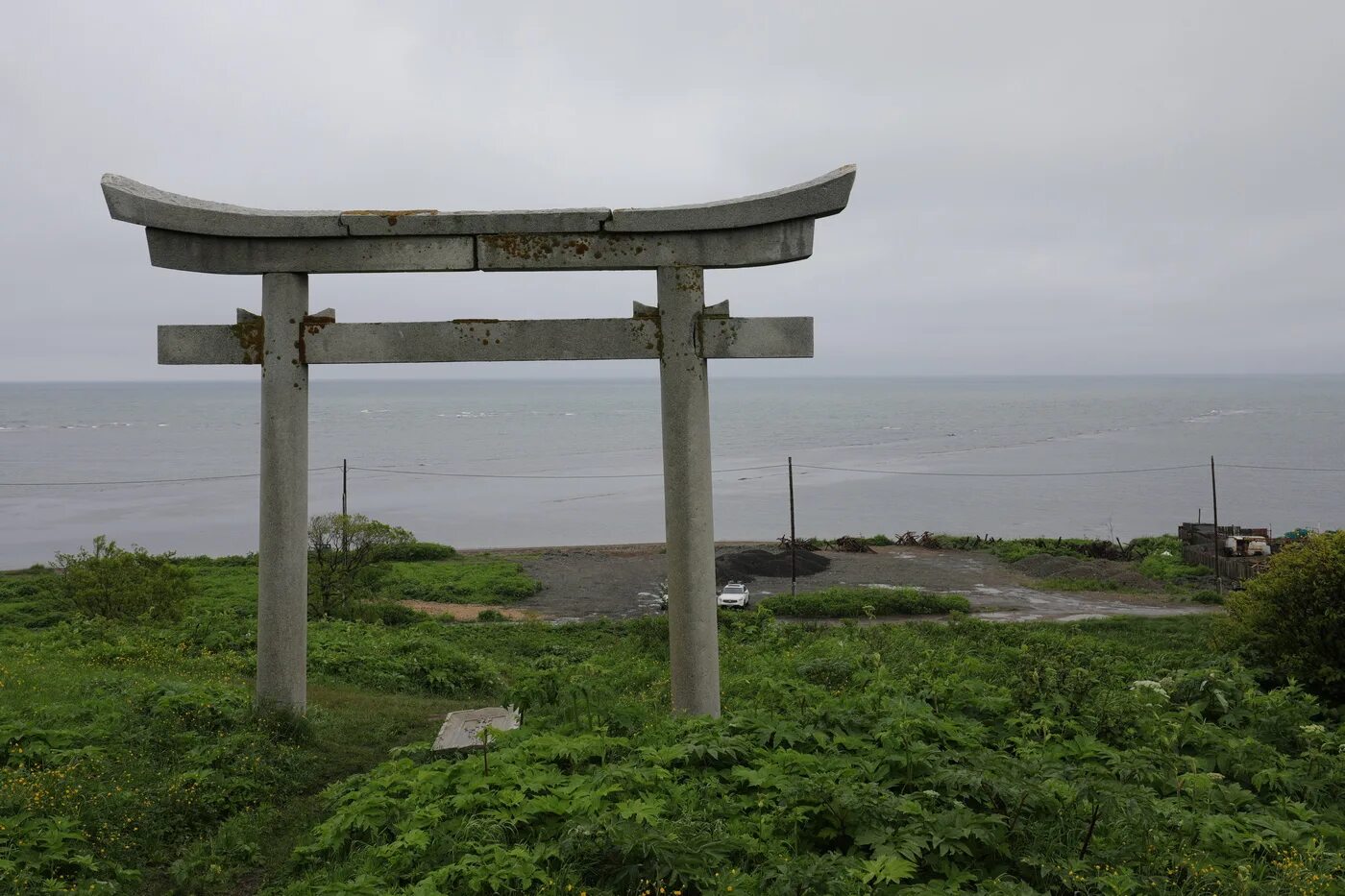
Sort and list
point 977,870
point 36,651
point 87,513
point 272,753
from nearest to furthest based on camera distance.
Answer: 1. point 977,870
2. point 272,753
3. point 36,651
4. point 87,513

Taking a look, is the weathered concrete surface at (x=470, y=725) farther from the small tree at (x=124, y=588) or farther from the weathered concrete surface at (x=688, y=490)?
the small tree at (x=124, y=588)

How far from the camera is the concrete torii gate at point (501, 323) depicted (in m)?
7.34

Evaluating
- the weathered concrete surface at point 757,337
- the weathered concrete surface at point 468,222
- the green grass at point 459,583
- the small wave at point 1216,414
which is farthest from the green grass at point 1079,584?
the small wave at point 1216,414

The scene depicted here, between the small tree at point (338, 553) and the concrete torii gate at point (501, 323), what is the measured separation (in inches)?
554

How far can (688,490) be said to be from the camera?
292 inches

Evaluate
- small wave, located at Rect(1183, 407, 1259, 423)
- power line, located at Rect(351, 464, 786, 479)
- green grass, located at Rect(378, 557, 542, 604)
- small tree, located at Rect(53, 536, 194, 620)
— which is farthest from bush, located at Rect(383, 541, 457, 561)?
small wave, located at Rect(1183, 407, 1259, 423)

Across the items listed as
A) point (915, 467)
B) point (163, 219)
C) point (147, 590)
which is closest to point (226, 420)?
point (915, 467)

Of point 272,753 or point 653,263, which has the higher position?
point 653,263

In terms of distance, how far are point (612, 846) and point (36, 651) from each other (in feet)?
35.3

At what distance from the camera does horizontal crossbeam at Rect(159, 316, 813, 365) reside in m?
7.45

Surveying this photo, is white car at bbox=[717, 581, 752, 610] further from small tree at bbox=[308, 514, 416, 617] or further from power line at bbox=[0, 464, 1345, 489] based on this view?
power line at bbox=[0, 464, 1345, 489]

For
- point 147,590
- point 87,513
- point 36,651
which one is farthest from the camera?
point 87,513

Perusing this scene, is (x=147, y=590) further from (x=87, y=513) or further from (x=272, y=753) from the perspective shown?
(x=87, y=513)

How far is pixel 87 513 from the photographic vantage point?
5044cm
